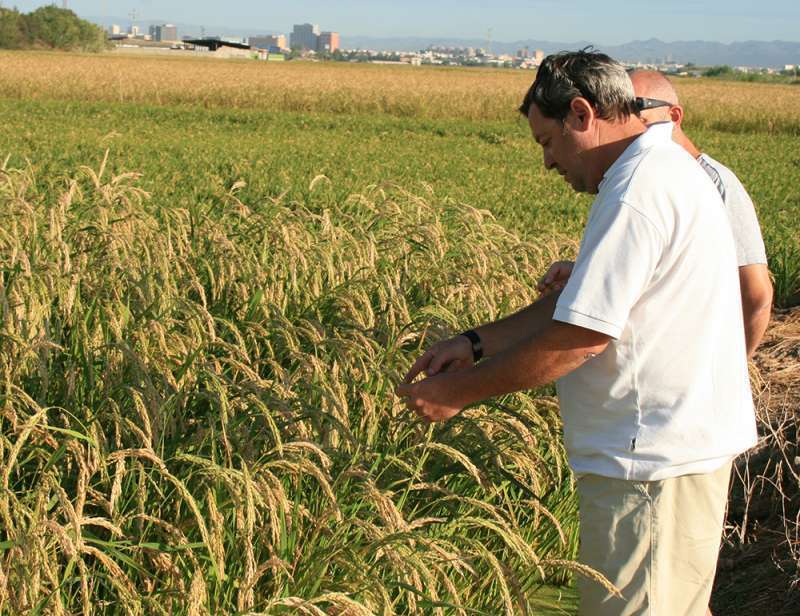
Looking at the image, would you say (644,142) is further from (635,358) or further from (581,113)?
(635,358)

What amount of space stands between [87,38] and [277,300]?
4377 inches

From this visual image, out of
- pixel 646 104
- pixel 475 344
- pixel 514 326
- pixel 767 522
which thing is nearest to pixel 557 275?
pixel 514 326

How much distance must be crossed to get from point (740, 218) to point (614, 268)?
1.76 m

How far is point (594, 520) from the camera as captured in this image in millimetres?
2572

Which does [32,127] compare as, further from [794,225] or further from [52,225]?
[52,225]

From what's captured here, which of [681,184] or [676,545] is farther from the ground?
[681,184]

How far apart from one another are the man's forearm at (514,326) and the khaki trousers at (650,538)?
0.47m

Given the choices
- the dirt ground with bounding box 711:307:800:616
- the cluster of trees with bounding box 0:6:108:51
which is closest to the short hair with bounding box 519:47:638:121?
the dirt ground with bounding box 711:307:800:616

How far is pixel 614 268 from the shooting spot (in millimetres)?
2252

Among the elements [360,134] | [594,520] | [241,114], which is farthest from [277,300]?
[241,114]

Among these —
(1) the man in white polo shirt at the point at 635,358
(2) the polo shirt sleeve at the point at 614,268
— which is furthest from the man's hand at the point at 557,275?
(2) the polo shirt sleeve at the point at 614,268

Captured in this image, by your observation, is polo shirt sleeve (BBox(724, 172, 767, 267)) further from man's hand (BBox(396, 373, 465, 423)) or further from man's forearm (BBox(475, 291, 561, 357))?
man's hand (BBox(396, 373, 465, 423))

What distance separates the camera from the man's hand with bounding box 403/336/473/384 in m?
2.83

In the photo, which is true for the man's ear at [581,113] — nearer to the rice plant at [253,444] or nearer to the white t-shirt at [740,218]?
the rice plant at [253,444]
